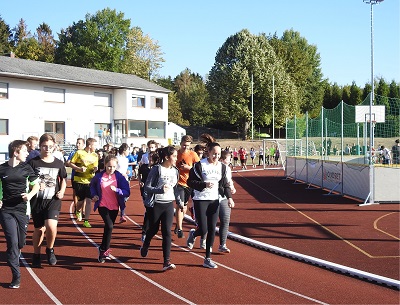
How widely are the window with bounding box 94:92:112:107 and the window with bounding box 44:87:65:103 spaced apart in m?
3.47

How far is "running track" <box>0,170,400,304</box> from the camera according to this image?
634cm

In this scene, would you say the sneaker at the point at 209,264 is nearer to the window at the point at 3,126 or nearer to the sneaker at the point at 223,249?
the sneaker at the point at 223,249

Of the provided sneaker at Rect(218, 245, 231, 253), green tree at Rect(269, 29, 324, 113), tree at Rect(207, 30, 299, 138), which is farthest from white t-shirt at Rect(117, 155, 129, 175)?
green tree at Rect(269, 29, 324, 113)

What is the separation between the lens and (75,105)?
41.3 metres

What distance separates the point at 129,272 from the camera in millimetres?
7488

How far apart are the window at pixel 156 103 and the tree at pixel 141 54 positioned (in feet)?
60.4

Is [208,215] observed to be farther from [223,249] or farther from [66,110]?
[66,110]

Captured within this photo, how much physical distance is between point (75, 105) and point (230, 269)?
35.5m

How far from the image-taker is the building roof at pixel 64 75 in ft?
123

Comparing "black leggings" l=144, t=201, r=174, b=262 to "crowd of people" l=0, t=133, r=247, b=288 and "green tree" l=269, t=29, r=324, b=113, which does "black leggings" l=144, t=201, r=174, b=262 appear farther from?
"green tree" l=269, t=29, r=324, b=113

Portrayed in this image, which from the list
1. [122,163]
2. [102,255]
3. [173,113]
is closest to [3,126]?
[122,163]

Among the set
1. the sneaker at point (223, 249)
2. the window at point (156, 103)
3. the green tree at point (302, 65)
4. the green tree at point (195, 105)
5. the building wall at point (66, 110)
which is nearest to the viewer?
the sneaker at point (223, 249)

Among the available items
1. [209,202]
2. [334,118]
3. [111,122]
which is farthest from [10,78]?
[209,202]

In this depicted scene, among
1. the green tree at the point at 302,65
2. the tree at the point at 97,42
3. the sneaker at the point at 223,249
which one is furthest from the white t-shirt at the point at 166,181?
the green tree at the point at 302,65
